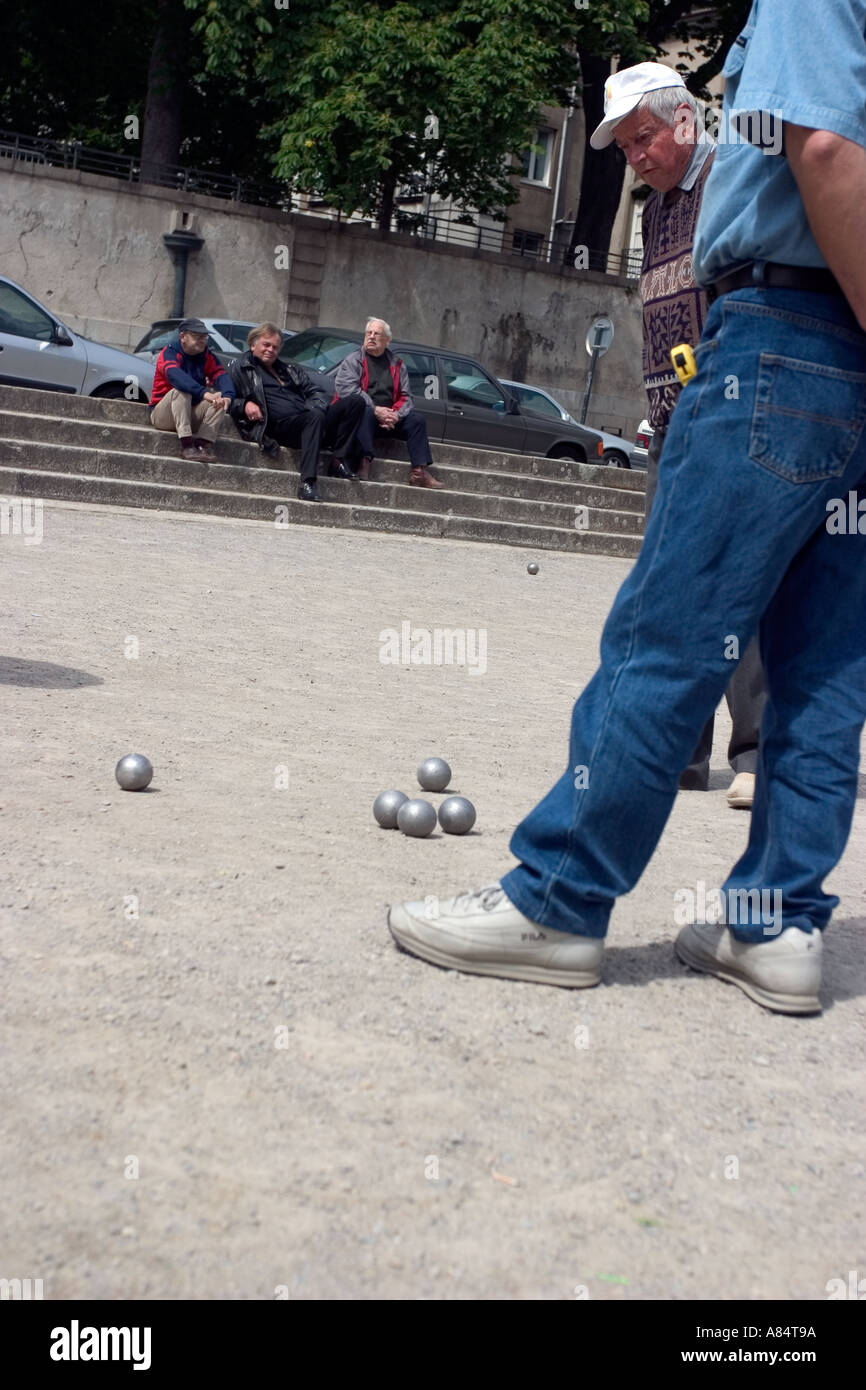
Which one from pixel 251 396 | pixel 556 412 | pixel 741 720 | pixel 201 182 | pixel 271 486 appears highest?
pixel 201 182

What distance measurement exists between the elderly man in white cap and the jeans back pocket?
5.35 feet

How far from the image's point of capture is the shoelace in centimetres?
304

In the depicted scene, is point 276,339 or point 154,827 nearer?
point 154,827

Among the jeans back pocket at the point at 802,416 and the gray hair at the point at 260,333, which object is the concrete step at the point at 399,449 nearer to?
the gray hair at the point at 260,333

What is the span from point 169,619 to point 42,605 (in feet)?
2.17

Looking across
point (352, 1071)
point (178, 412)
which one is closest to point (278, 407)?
point (178, 412)

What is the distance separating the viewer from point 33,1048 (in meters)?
2.53

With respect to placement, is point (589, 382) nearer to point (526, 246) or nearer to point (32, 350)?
point (526, 246)

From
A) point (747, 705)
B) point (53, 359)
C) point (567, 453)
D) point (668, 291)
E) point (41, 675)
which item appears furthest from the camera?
point (567, 453)

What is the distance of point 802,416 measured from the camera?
2.77m

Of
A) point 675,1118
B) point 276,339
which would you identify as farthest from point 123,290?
point 675,1118

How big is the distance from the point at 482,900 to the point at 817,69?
166 centimetres

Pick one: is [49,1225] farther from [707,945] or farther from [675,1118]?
[707,945]

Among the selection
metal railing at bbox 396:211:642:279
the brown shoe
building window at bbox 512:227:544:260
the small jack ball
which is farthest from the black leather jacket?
building window at bbox 512:227:544:260
